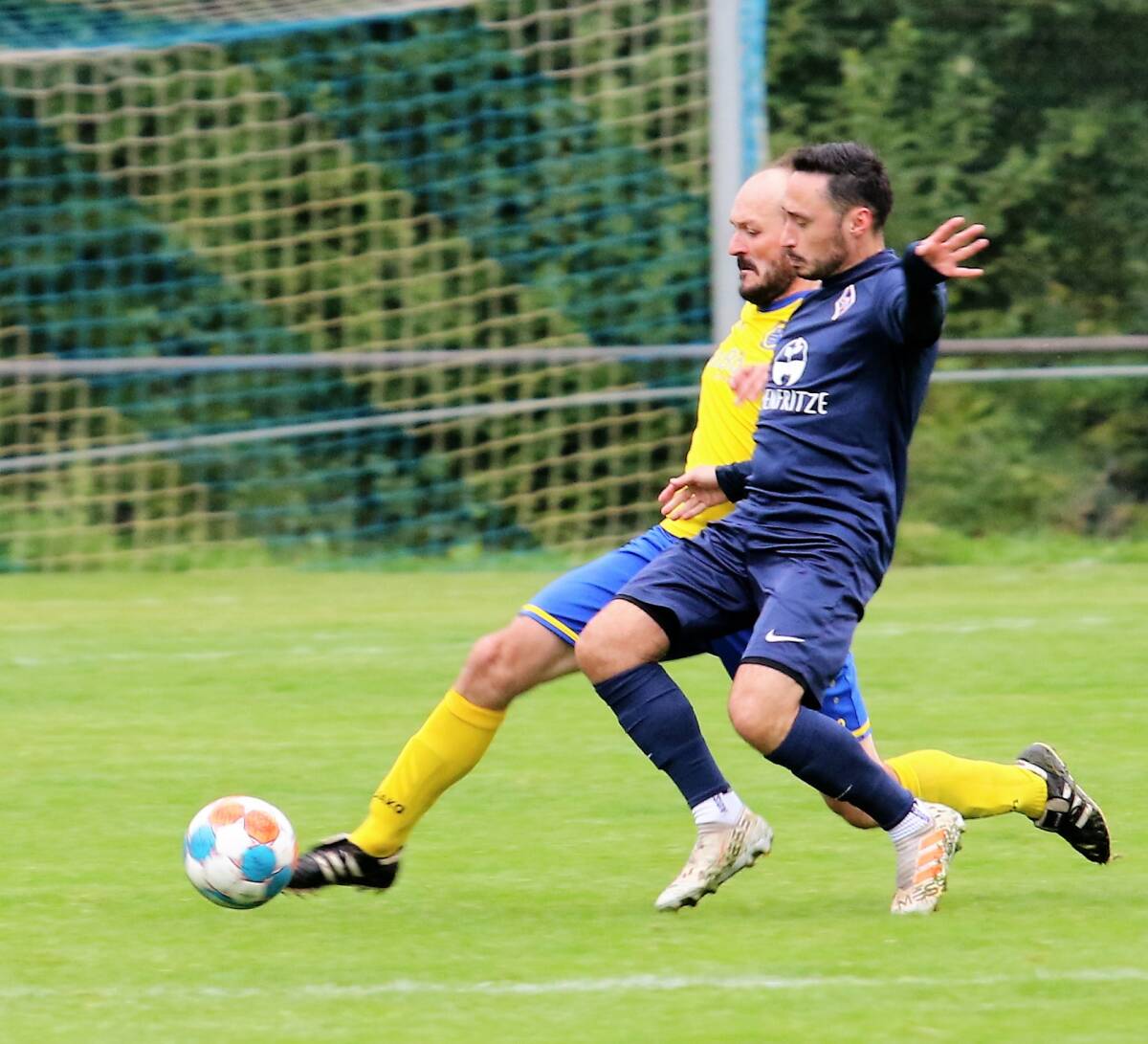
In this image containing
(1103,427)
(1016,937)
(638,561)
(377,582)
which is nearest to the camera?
(1016,937)

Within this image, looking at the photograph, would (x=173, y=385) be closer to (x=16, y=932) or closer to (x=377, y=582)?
(x=377, y=582)

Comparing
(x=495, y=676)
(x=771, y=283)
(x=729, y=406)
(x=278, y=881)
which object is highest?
(x=771, y=283)

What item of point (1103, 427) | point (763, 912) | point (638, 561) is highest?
point (638, 561)

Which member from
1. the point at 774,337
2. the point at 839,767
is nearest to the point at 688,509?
the point at 774,337

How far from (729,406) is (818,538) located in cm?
60

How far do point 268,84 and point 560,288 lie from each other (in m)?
2.00

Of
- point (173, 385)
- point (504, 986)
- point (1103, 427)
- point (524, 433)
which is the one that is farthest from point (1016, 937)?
point (1103, 427)

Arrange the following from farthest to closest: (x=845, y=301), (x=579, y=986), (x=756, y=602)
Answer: (x=756, y=602) → (x=845, y=301) → (x=579, y=986)

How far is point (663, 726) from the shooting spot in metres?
4.90

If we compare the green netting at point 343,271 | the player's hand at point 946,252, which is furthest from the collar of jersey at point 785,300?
the green netting at point 343,271

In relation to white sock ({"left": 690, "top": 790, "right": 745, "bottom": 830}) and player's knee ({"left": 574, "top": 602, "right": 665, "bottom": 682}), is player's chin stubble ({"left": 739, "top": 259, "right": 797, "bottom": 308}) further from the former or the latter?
white sock ({"left": 690, "top": 790, "right": 745, "bottom": 830})

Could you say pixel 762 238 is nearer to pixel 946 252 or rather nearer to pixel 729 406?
pixel 729 406

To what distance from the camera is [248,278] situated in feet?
42.6

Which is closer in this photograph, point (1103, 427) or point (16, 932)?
point (16, 932)
